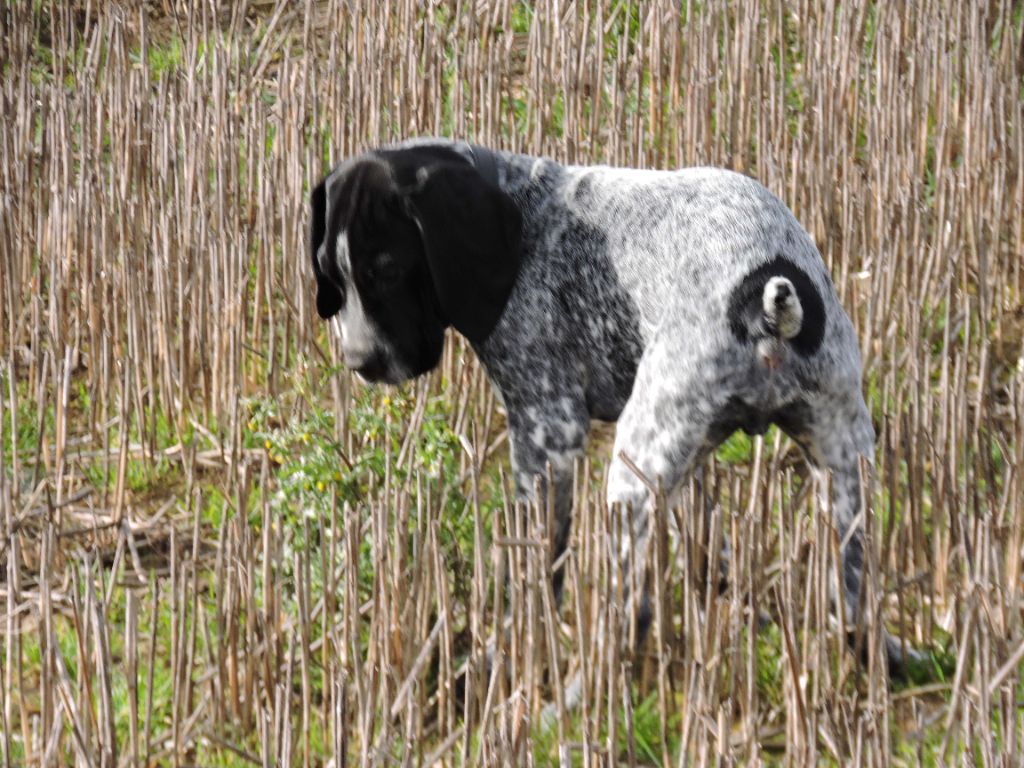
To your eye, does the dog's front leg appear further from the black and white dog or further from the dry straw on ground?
the dry straw on ground

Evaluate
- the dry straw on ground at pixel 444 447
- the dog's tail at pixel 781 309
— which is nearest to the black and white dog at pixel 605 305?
the dog's tail at pixel 781 309

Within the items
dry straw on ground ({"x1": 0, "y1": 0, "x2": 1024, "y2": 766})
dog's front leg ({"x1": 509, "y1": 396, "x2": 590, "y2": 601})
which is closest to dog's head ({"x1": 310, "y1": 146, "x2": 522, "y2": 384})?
dog's front leg ({"x1": 509, "y1": 396, "x2": 590, "y2": 601})

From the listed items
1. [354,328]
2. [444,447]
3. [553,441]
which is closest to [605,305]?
[553,441]

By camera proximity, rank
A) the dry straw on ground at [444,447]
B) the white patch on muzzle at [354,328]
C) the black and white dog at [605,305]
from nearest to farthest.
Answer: the dry straw on ground at [444,447], the black and white dog at [605,305], the white patch on muzzle at [354,328]

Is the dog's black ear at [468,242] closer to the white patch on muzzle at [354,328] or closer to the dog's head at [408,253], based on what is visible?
the dog's head at [408,253]

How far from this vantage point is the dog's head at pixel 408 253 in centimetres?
342

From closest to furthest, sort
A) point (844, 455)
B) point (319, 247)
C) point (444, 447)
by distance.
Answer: point (844, 455) < point (319, 247) < point (444, 447)

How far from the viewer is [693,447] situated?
3.33 metres

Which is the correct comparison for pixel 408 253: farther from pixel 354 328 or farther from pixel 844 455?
pixel 844 455

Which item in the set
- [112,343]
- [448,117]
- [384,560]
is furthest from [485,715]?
[448,117]

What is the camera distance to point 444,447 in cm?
404

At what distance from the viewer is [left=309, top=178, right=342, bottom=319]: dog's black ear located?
3582 millimetres

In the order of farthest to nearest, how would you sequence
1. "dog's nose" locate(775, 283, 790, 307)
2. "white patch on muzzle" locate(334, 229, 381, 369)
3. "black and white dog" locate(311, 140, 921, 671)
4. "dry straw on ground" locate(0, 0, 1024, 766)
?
"white patch on muzzle" locate(334, 229, 381, 369), "black and white dog" locate(311, 140, 921, 671), "dog's nose" locate(775, 283, 790, 307), "dry straw on ground" locate(0, 0, 1024, 766)

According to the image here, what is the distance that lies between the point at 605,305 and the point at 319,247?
609mm
